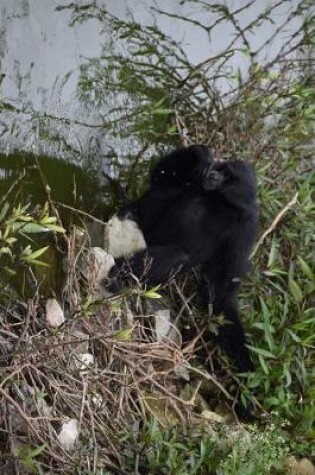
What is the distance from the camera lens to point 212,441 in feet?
10.4

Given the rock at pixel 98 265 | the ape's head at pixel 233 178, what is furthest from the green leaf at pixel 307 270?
the rock at pixel 98 265

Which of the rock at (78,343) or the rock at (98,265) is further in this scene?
the rock at (98,265)

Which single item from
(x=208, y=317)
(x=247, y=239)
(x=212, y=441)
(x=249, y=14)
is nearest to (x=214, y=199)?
(x=247, y=239)

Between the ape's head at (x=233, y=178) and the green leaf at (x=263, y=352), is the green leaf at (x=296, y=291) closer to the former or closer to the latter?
the green leaf at (x=263, y=352)

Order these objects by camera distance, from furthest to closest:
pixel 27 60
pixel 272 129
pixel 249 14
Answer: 1. pixel 249 14
2. pixel 272 129
3. pixel 27 60

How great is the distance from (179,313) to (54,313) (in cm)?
77

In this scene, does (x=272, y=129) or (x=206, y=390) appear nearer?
(x=206, y=390)

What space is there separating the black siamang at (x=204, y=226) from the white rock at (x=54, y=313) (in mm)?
430

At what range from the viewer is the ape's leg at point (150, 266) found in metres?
3.48

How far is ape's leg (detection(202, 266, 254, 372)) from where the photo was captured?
372 centimetres

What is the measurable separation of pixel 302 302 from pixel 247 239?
57 cm

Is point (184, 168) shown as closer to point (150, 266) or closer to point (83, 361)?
point (150, 266)

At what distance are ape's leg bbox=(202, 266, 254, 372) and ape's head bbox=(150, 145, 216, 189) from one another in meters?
0.47

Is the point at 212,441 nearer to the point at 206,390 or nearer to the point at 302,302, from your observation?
the point at 206,390
